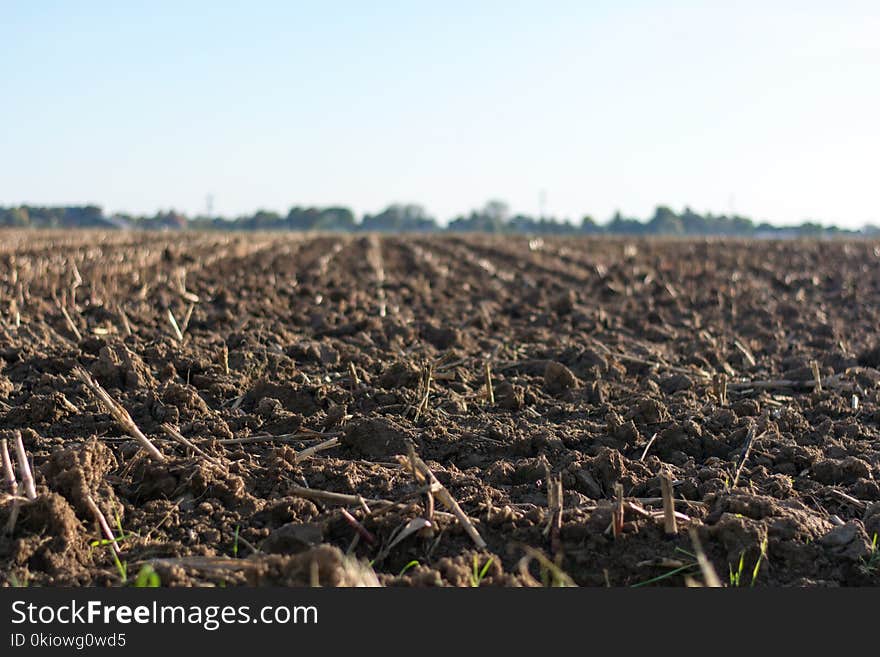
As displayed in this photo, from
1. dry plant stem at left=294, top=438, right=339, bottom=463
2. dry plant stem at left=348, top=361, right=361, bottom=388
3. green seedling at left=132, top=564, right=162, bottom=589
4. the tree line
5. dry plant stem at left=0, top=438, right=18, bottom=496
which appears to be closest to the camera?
green seedling at left=132, top=564, right=162, bottom=589

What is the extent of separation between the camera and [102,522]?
145 inches

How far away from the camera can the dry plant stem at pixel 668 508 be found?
363cm

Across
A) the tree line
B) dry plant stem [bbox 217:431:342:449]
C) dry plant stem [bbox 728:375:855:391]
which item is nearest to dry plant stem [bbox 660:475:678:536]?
dry plant stem [bbox 217:431:342:449]

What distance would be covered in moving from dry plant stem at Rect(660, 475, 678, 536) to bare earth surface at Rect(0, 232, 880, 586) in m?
0.07

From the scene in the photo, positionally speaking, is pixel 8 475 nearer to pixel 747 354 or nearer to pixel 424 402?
pixel 424 402

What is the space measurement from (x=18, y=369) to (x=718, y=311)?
8.40 meters

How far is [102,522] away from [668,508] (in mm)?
2338

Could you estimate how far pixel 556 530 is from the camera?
3660 mm

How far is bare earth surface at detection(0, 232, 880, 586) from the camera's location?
3.60 meters

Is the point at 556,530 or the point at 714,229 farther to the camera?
the point at 714,229

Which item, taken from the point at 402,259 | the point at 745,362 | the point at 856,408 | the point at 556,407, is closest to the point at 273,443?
the point at 556,407

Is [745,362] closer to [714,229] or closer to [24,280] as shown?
[24,280]

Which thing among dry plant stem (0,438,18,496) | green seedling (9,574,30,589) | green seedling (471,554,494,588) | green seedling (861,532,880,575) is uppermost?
dry plant stem (0,438,18,496)

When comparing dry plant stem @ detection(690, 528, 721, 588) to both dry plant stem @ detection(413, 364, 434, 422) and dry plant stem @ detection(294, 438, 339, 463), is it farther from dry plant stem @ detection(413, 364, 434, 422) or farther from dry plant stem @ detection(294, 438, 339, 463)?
dry plant stem @ detection(413, 364, 434, 422)
